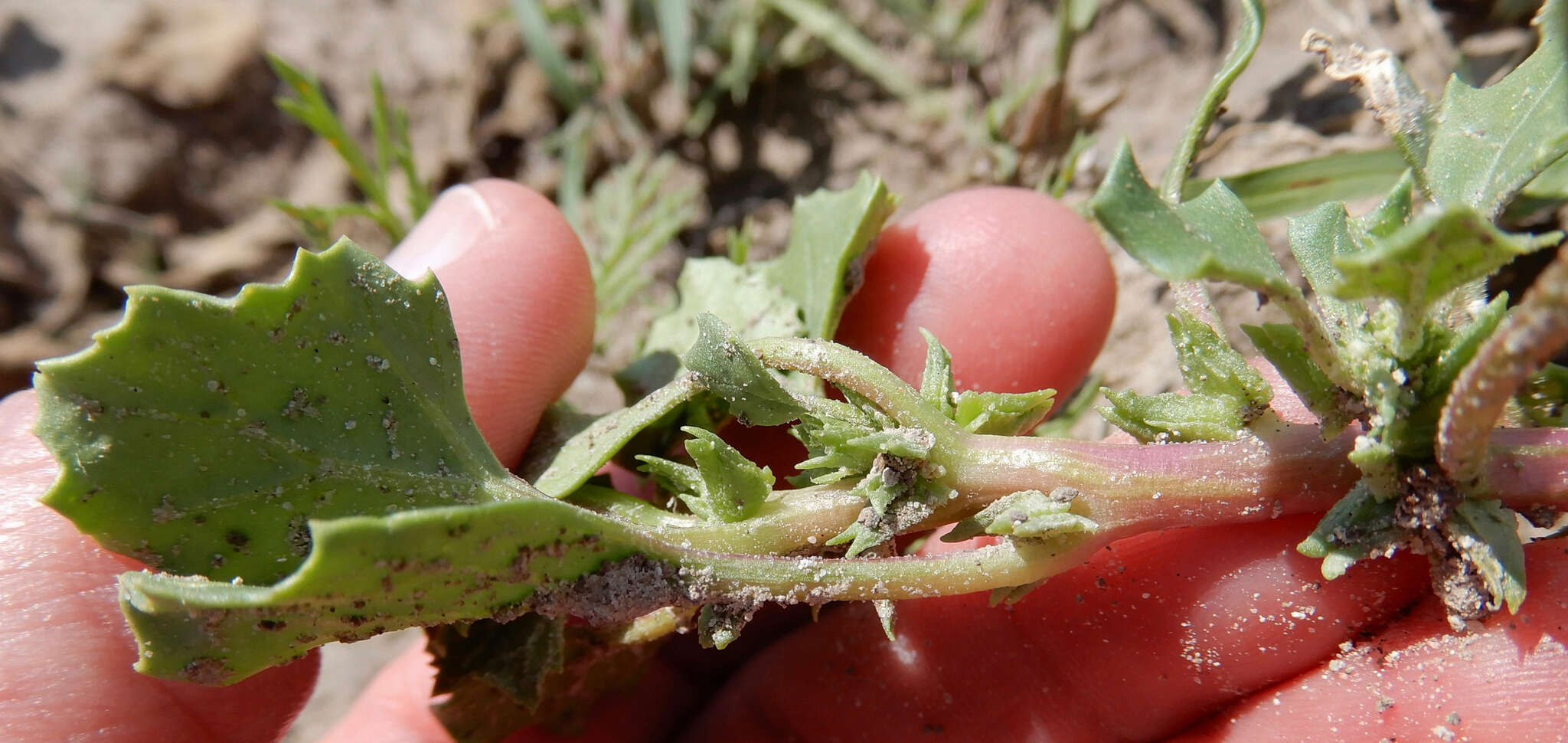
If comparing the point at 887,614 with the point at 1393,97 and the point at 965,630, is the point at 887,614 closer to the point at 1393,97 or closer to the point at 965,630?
the point at 965,630

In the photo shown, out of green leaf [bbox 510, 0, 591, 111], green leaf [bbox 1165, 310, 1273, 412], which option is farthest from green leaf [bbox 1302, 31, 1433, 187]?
green leaf [bbox 510, 0, 591, 111]

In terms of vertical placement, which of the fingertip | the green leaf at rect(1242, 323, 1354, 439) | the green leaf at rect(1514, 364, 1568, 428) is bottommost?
the fingertip

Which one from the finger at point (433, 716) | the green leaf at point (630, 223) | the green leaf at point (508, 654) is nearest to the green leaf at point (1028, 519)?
the green leaf at point (508, 654)

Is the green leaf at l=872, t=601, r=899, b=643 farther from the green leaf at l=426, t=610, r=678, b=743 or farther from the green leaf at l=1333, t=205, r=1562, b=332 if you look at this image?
the green leaf at l=1333, t=205, r=1562, b=332

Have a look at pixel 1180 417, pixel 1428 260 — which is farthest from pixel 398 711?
pixel 1428 260

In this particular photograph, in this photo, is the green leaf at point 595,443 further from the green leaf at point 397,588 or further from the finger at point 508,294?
the green leaf at point 397,588

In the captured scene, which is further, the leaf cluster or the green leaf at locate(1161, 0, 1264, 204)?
the green leaf at locate(1161, 0, 1264, 204)
